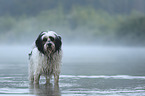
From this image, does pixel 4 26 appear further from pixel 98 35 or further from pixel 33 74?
pixel 33 74

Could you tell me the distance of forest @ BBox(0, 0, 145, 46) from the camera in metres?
101

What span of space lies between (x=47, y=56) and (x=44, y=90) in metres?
1.41

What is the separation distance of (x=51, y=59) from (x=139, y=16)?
9233 centimetres

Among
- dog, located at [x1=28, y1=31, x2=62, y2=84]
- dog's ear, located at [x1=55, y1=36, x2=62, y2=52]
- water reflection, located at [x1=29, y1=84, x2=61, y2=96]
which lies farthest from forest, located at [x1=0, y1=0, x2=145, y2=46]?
water reflection, located at [x1=29, y1=84, x2=61, y2=96]

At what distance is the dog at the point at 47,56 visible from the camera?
10.5m

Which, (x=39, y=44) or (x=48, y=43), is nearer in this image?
(x=48, y=43)

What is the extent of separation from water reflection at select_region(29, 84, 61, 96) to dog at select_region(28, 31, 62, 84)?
414mm

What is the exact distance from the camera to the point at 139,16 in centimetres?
10156

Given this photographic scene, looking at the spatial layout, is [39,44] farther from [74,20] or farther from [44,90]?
[74,20]

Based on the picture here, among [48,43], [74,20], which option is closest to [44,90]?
[48,43]

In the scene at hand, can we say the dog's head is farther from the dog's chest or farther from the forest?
the forest

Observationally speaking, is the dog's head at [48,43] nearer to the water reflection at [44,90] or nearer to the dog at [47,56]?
the dog at [47,56]

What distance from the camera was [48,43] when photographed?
1037 centimetres

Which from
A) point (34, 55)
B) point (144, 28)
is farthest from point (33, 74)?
point (144, 28)
